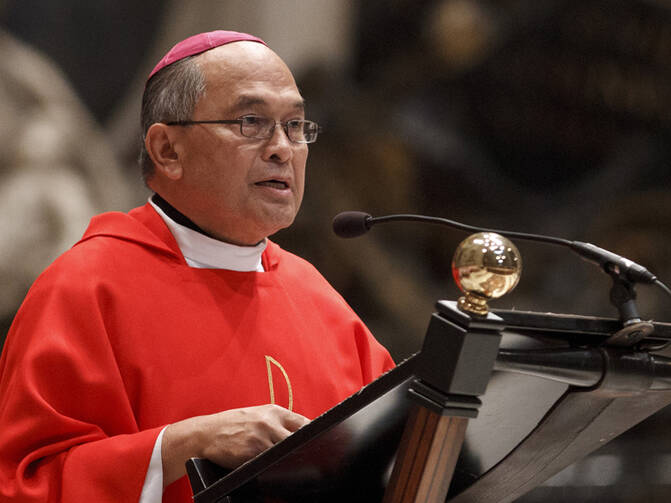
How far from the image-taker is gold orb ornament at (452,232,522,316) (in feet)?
3.86

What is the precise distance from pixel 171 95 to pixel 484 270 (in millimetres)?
1870

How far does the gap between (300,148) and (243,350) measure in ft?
2.20

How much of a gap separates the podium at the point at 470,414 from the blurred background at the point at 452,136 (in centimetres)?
308

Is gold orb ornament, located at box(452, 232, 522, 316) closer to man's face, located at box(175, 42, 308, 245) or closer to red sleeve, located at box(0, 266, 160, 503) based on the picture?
red sleeve, located at box(0, 266, 160, 503)

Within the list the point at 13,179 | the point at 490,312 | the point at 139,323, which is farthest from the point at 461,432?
the point at 13,179

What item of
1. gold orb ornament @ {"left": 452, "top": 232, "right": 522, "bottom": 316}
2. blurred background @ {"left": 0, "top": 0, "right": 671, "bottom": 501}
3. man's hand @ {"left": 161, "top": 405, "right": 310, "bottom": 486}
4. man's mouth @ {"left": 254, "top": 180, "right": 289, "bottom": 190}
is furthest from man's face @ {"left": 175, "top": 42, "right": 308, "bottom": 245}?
blurred background @ {"left": 0, "top": 0, "right": 671, "bottom": 501}

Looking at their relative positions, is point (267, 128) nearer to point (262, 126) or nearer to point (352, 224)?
point (262, 126)

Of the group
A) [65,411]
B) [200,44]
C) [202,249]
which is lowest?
[65,411]

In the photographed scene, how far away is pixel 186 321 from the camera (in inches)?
99.0

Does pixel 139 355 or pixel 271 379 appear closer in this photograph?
pixel 139 355

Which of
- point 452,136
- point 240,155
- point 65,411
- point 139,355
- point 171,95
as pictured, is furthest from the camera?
point 452,136

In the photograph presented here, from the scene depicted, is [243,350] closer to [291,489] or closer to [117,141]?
[291,489]

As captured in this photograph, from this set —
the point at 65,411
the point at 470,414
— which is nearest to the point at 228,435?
the point at 65,411

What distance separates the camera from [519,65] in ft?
17.8
